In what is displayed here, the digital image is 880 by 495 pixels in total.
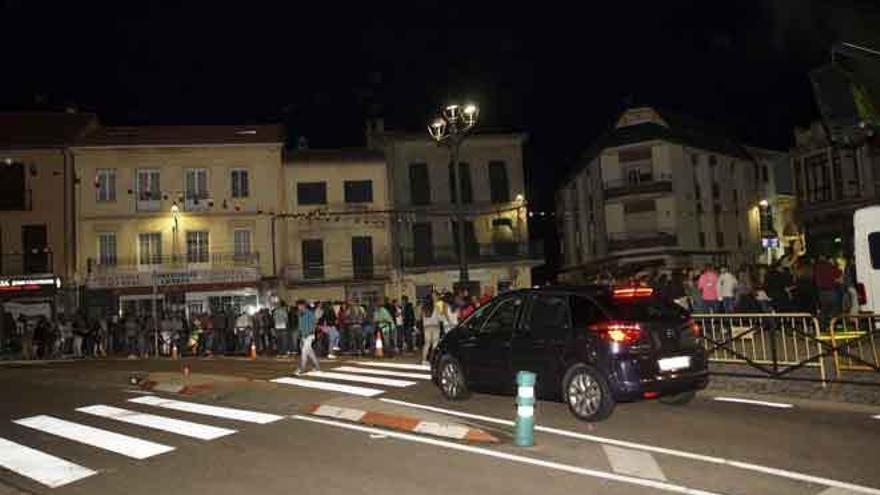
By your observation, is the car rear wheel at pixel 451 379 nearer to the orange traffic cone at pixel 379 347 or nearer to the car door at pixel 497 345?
the car door at pixel 497 345

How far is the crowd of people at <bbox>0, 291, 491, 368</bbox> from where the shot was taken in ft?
58.6

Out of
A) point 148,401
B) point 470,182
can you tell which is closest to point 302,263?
point 470,182

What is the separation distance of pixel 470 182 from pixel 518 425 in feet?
116

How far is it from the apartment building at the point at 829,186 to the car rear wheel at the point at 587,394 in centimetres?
3337

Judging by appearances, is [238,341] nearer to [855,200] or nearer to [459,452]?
[459,452]

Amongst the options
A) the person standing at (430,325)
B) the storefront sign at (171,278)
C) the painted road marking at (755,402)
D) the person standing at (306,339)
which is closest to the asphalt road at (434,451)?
the painted road marking at (755,402)

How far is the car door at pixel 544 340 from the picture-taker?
9.66 metres

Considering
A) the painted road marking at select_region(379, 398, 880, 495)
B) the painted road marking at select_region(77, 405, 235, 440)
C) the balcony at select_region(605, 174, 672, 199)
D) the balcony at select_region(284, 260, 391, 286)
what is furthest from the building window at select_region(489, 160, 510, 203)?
the painted road marking at select_region(379, 398, 880, 495)

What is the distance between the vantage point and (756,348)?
13.4 metres

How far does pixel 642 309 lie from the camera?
31.3 feet

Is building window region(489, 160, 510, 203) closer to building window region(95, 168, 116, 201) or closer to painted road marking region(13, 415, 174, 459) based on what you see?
building window region(95, 168, 116, 201)

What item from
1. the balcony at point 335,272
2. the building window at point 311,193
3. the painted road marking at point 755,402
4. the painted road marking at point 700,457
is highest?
the building window at point 311,193

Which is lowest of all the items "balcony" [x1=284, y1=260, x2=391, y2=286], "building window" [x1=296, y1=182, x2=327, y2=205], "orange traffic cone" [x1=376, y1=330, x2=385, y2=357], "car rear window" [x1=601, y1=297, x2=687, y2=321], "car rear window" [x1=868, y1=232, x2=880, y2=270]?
"orange traffic cone" [x1=376, y1=330, x2=385, y2=357]

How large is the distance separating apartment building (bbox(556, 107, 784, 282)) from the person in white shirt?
82.0ft
